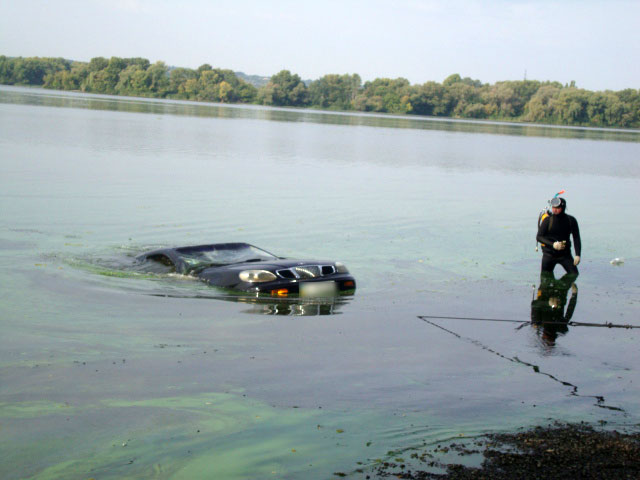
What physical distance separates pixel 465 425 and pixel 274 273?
5345 mm

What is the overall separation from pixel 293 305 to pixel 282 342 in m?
2.01

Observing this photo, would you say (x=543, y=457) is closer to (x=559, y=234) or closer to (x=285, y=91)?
(x=559, y=234)

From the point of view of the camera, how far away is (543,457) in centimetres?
531

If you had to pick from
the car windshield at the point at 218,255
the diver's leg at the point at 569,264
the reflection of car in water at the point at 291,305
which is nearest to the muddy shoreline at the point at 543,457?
the reflection of car in water at the point at 291,305

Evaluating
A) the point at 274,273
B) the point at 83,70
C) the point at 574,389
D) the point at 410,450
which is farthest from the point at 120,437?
the point at 83,70

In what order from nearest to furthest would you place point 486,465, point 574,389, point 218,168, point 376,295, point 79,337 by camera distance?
point 486,465
point 574,389
point 79,337
point 376,295
point 218,168

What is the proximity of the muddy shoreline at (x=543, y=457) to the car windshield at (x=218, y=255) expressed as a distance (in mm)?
6890

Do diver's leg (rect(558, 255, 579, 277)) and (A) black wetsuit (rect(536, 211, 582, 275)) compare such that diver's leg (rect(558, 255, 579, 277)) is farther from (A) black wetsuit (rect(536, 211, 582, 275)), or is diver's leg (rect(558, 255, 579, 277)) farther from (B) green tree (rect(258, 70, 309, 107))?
(B) green tree (rect(258, 70, 309, 107))

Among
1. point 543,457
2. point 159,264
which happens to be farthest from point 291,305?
point 543,457

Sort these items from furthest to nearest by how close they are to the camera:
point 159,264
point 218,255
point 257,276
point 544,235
Answer: point 544,235 < point 159,264 < point 218,255 < point 257,276

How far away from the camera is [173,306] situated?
10.7 m

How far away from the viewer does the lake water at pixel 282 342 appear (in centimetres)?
592

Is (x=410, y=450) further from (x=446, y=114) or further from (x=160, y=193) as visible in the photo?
(x=446, y=114)

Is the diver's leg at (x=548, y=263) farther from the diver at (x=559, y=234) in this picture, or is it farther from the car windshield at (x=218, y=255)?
the car windshield at (x=218, y=255)
